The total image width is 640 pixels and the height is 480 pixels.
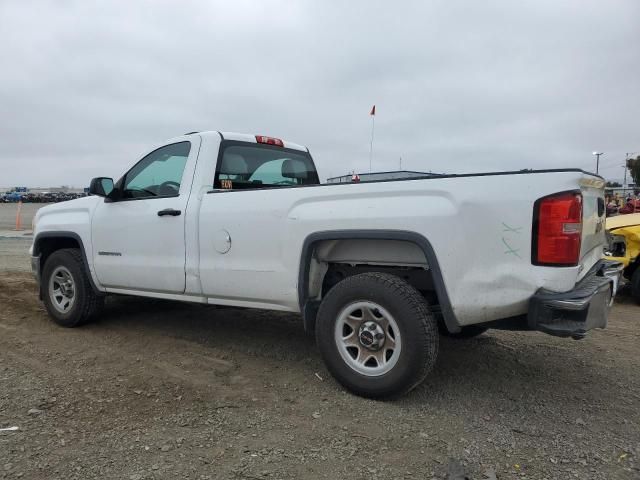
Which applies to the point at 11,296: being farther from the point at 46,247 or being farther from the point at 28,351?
the point at 28,351

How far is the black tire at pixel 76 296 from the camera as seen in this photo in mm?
5207

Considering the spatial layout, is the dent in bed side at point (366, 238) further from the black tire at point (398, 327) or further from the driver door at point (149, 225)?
the driver door at point (149, 225)

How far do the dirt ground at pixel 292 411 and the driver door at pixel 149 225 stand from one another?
0.65m

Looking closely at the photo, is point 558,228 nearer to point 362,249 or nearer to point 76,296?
→ point 362,249

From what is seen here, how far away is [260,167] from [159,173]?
37.2 inches

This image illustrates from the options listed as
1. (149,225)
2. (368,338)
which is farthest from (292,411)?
(149,225)

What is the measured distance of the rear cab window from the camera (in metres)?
4.56

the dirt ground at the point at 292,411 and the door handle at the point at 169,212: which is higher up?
the door handle at the point at 169,212

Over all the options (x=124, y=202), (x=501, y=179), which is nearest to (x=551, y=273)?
(x=501, y=179)

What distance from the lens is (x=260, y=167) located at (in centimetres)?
493

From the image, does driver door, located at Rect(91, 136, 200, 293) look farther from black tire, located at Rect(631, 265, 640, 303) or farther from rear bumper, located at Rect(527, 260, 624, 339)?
black tire, located at Rect(631, 265, 640, 303)

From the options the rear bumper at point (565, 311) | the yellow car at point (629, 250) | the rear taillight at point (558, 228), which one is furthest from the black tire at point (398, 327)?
the yellow car at point (629, 250)

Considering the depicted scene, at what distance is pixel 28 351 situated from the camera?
177 inches

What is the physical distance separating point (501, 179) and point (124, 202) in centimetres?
349
